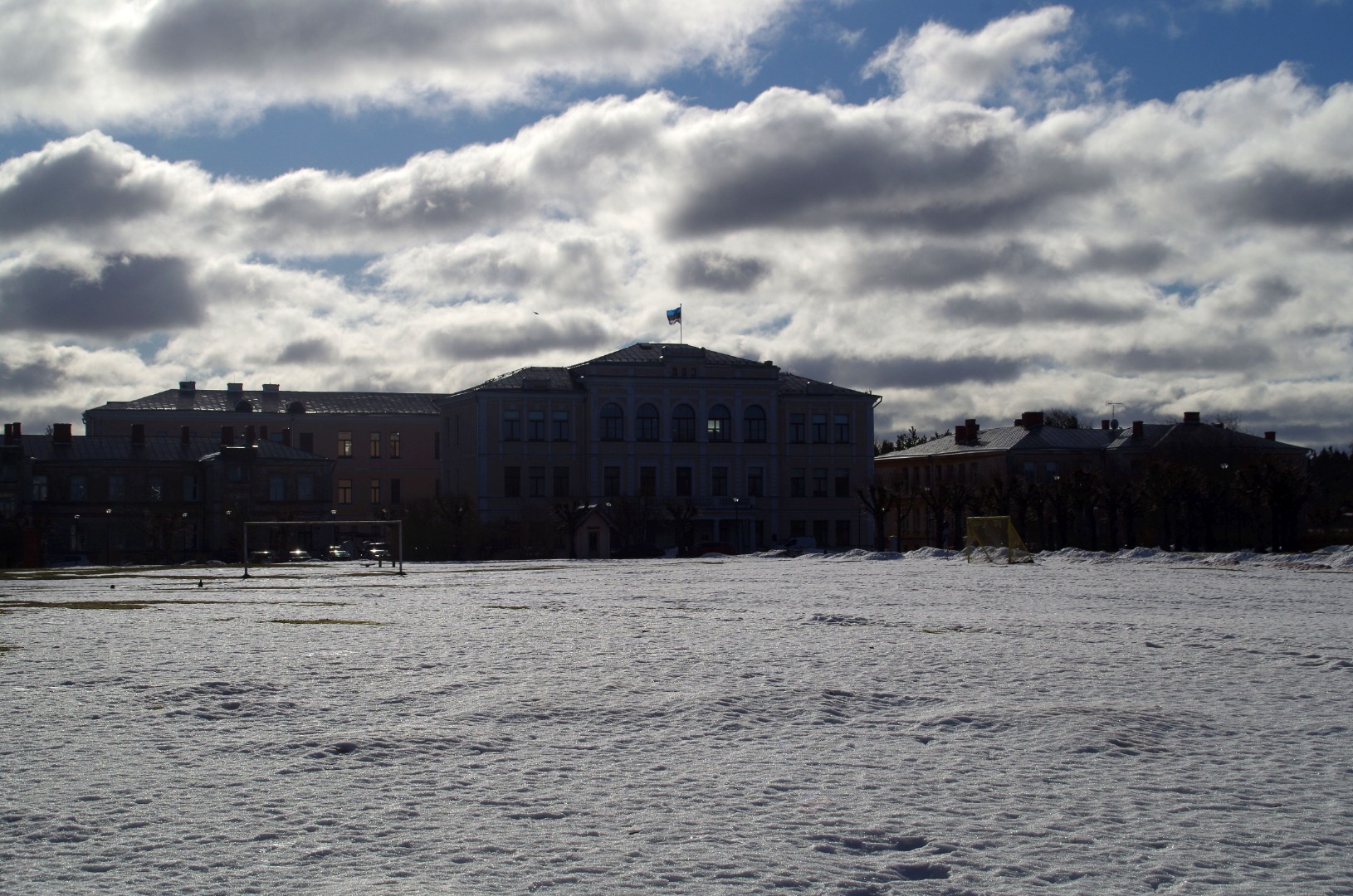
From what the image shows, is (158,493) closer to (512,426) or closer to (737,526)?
(512,426)

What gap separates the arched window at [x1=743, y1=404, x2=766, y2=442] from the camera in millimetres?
83625

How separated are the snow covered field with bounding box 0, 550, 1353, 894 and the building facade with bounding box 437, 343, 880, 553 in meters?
57.0

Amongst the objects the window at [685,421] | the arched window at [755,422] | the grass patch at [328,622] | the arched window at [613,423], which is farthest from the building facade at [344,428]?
the grass patch at [328,622]

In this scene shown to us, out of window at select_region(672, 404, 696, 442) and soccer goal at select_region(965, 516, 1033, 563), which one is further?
window at select_region(672, 404, 696, 442)

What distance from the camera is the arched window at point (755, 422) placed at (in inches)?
3292

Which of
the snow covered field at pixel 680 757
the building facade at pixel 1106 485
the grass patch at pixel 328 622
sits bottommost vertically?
the snow covered field at pixel 680 757

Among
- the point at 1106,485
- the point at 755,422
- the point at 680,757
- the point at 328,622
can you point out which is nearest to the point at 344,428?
the point at 755,422

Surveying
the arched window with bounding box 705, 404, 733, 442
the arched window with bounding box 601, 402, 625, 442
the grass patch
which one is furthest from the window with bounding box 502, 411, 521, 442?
the grass patch

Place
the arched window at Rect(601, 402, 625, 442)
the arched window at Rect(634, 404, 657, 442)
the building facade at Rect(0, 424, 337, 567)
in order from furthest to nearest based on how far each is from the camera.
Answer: the arched window at Rect(634, 404, 657, 442)
the arched window at Rect(601, 402, 625, 442)
the building facade at Rect(0, 424, 337, 567)

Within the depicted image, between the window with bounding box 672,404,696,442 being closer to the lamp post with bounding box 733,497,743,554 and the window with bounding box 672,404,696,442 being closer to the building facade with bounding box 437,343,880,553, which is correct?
the building facade with bounding box 437,343,880,553

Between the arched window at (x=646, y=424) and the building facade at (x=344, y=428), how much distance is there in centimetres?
1792

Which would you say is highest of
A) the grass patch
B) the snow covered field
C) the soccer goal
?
the soccer goal

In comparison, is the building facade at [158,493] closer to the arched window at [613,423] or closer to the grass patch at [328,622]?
the arched window at [613,423]

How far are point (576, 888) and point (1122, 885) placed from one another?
301cm
